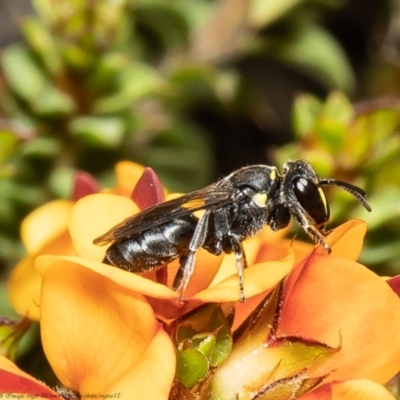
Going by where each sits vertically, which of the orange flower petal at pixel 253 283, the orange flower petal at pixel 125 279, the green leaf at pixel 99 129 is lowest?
the green leaf at pixel 99 129

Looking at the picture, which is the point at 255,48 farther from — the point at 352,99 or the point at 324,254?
the point at 324,254

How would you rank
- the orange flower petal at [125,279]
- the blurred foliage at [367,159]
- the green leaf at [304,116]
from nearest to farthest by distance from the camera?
the orange flower petal at [125,279] < the blurred foliage at [367,159] < the green leaf at [304,116]

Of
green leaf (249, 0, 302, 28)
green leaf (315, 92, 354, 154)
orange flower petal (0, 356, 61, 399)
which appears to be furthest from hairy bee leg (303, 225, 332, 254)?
green leaf (249, 0, 302, 28)

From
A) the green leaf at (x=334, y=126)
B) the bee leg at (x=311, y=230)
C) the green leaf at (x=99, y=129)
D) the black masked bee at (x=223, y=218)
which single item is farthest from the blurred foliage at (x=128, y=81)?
the bee leg at (x=311, y=230)

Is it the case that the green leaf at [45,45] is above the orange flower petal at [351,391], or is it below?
above

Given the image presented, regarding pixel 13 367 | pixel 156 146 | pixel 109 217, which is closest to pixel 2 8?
pixel 156 146

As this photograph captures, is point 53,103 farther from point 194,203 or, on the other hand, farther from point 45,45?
point 194,203

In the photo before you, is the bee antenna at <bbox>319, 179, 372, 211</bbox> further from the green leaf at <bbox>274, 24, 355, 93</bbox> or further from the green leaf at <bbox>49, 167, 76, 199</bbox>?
the green leaf at <bbox>274, 24, 355, 93</bbox>

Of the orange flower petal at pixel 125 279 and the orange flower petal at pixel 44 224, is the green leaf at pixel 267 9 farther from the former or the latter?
the orange flower petal at pixel 125 279
